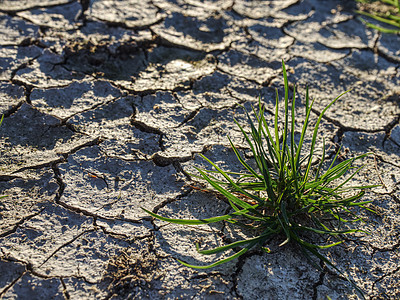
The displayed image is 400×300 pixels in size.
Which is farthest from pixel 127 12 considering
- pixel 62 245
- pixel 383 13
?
pixel 383 13

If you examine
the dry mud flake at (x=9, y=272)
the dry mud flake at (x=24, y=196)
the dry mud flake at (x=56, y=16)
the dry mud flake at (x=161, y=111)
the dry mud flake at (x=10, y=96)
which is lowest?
the dry mud flake at (x=9, y=272)

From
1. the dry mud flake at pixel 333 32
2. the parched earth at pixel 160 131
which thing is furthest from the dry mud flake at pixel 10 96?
the dry mud flake at pixel 333 32

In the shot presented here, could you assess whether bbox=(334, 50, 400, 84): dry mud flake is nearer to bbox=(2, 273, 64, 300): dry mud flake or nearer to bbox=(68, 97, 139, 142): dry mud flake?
bbox=(68, 97, 139, 142): dry mud flake

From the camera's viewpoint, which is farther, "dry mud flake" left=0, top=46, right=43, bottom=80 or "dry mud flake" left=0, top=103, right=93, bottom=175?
"dry mud flake" left=0, top=46, right=43, bottom=80

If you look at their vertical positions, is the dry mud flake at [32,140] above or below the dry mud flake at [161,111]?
below

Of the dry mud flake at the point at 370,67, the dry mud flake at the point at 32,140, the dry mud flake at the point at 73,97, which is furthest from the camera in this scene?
the dry mud flake at the point at 370,67

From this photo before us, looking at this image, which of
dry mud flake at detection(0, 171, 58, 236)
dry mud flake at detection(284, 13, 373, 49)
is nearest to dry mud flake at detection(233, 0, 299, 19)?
dry mud flake at detection(284, 13, 373, 49)

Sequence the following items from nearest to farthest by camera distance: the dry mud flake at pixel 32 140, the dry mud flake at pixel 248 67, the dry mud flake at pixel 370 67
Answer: the dry mud flake at pixel 32 140, the dry mud flake at pixel 248 67, the dry mud flake at pixel 370 67

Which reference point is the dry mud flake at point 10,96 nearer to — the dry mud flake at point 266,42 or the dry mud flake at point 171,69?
the dry mud flake at point 171,69
